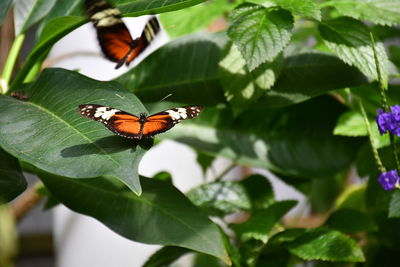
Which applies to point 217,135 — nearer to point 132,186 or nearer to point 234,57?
point 234,57

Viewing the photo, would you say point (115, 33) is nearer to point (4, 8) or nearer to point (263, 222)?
point (4, 8)

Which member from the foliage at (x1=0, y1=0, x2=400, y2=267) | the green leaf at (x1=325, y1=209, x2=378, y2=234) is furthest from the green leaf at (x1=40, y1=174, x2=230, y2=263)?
the green leaf at (x1=325, y1=209, x2=378, y2=234)

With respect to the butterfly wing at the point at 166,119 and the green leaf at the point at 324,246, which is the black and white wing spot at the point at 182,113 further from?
the green leaf at the point at 324,246

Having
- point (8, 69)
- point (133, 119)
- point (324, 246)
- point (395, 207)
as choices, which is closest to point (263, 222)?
point (324, 246)

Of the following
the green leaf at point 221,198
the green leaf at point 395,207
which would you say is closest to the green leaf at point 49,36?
the green leaf at point 221,198

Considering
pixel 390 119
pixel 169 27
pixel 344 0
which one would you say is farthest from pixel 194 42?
pixel 390 119

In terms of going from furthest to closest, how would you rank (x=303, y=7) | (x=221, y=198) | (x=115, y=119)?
(x=221, y=198) → (x=303, y=7) → (x=115, y=119)
